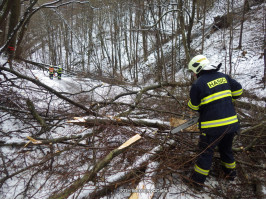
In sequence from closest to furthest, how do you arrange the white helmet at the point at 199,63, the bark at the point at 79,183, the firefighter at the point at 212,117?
the bark at the point at 79,183 → the firefighter at the point at 212,117 → the white helmet at the point at 199,63

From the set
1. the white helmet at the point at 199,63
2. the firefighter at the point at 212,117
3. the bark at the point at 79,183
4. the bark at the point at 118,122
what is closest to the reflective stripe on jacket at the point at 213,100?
the firefighter at the point at 212,117

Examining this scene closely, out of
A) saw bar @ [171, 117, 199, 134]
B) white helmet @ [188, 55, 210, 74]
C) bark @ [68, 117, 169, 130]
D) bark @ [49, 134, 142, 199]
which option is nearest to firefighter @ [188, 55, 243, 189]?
white helmet @ [188, 55, 210, 74]

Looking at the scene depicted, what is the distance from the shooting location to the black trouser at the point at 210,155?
2.13m

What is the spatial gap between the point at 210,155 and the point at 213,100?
27.6 inches

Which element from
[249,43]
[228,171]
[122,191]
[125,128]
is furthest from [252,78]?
[122,191]

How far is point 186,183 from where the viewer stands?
2.27 meters

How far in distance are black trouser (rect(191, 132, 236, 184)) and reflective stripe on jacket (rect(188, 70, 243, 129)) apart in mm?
168

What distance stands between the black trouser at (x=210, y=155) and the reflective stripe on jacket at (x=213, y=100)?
17 centimetres

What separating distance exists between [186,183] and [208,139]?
0.66 metres

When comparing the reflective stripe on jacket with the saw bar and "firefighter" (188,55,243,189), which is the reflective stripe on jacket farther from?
the saw bar

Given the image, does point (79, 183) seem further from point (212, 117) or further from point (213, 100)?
point (213, 100)

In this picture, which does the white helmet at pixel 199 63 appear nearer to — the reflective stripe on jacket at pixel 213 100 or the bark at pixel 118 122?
the reflective stripe on jacket at pixel 213 100

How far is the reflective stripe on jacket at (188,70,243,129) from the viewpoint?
2137mm

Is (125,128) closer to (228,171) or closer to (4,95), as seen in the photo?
(228,171)
